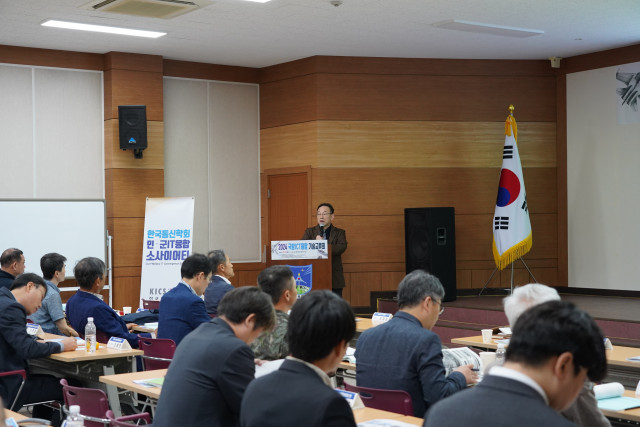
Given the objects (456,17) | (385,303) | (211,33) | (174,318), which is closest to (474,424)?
(174,318)

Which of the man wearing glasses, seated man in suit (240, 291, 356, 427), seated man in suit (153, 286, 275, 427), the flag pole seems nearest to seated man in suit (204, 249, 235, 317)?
the man wearing glasses

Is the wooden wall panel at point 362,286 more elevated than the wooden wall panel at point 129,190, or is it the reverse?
the wooden wall panel at point 129,190

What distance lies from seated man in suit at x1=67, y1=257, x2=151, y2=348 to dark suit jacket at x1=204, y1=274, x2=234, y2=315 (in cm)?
69

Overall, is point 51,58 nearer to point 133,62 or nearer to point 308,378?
point 133,62

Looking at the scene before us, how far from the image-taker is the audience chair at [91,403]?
389 cm

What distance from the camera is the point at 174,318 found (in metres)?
5.47

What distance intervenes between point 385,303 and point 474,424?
29.0ft

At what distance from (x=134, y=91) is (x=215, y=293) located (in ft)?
16.1

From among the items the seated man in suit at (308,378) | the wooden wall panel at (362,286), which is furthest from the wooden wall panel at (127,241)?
the seated man in suit at (308,378)

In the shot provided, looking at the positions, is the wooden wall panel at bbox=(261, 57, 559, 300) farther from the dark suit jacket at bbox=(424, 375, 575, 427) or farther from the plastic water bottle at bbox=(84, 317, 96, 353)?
the dark suit jacket at bbox=(424, 375, 575, 427)

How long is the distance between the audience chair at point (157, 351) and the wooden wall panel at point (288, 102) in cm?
588

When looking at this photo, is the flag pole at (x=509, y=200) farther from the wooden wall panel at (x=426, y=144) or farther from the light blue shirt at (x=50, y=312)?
the light blue shirt at (x=50, y=312)

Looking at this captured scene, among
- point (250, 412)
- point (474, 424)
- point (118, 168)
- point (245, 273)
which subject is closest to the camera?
point (474, 424)

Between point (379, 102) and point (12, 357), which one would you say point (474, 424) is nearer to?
point (12, 357)
